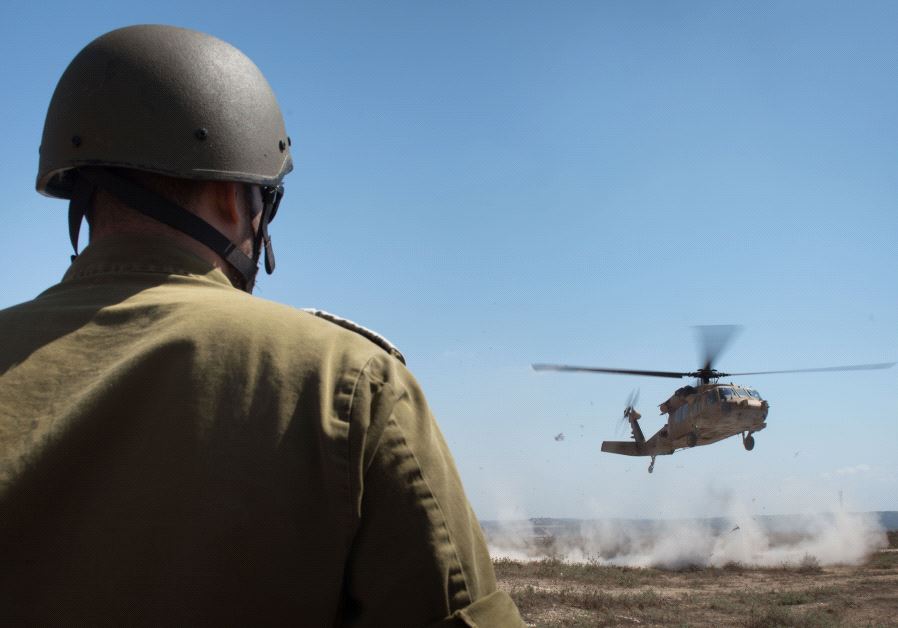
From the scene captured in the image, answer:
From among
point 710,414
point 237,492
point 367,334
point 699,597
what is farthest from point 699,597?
point 237,492

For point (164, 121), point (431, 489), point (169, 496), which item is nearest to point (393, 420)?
point (431, 489)

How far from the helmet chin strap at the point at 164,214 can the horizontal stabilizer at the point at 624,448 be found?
2841cm

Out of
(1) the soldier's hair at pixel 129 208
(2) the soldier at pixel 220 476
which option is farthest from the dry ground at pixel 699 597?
(2) the soldier at pixel 220 476

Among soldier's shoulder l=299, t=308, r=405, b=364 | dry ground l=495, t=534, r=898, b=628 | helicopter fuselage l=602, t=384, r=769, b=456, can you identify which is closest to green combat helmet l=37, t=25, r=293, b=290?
soldier's shoulder l=299, t=308, r=405, b=364

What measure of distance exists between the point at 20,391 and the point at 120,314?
0.21 m

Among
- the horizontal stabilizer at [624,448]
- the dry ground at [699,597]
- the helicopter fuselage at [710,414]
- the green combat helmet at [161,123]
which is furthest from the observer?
the horizontal stabilizer at [624,448]

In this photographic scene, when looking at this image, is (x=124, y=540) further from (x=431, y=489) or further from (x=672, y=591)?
(x=672, y=591)

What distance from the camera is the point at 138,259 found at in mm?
1600

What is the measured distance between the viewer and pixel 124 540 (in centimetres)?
121

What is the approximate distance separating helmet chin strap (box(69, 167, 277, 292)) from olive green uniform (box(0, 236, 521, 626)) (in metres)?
0.38

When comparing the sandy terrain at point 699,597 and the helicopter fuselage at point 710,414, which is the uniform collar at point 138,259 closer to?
the sandy terrain at point 699,597

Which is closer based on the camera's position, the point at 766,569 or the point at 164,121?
the point at 164,121

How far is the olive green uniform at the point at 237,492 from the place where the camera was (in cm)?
119

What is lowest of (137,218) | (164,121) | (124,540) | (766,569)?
(766,569)
